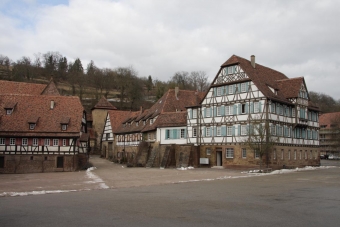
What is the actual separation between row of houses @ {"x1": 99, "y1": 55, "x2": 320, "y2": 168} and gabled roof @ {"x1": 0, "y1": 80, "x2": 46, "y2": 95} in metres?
20.2

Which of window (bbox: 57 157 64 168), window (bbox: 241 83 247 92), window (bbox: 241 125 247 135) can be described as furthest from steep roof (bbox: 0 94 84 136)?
window (bbox: 241 83 247 92)

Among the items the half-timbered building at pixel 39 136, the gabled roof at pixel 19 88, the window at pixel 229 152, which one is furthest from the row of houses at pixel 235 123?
the gabled roof at pixel 19 88

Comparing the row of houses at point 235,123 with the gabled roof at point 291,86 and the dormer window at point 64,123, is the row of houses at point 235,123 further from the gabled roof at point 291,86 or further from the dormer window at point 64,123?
the dormer window at point 64,123

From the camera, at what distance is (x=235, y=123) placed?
1676 inches

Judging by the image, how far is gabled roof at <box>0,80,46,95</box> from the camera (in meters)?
58.2

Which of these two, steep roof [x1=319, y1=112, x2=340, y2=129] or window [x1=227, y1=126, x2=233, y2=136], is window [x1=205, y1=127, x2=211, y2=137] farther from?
steep roof [x1=319, y1=112, x2=340, y2=129]

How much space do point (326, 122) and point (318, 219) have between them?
90844 mm

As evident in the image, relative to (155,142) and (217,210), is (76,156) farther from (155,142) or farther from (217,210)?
(217,210)

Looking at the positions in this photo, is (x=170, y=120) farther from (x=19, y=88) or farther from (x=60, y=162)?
(x=19, y=88)

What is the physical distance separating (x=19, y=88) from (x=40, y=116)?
55.6ft

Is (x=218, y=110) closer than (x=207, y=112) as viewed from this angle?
Yes

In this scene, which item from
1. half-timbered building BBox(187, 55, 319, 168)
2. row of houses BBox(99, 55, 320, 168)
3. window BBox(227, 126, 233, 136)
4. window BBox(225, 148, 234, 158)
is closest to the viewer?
half-timbered building BBox(187, 55, 319, 168)

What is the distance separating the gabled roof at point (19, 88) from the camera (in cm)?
5816

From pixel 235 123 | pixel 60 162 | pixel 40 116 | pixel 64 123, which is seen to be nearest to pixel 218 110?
pixel 235 123
